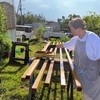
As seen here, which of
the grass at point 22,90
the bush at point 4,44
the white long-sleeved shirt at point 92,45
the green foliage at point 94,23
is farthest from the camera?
the green foliage at point 94,23

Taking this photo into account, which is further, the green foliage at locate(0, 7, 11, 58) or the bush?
the bush

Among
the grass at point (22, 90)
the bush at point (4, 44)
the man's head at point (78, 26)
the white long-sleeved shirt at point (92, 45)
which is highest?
the man's head at point (78, 26)

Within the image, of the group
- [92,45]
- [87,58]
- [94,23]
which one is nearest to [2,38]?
[87,58]

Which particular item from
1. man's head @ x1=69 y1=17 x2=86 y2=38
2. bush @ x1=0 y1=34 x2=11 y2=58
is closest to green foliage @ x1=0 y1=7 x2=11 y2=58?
bush @ x1=0 y1=34 x2=11 y2=58

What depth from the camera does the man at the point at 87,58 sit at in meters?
4.34

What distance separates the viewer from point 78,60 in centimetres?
471

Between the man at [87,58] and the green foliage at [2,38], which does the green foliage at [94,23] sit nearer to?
the green foliage at [2,38]

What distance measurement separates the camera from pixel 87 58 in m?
4.46

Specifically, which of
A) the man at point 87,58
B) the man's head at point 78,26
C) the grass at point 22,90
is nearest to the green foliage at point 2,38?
the grass at point 22,90

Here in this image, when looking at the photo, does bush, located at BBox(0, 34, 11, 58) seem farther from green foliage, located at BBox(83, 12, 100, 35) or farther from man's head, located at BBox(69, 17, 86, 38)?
green foliage, located at BBox(83, 12, 100, 35)

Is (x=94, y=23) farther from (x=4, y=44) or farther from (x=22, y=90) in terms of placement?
(x=22, y=90)

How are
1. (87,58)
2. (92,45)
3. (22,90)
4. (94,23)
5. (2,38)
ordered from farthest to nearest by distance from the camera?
(94,23) < (2,38) < (22,90) < (87,58) < (92,45)

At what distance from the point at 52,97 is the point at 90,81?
2575 mm

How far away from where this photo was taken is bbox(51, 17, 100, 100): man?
14.2ft
